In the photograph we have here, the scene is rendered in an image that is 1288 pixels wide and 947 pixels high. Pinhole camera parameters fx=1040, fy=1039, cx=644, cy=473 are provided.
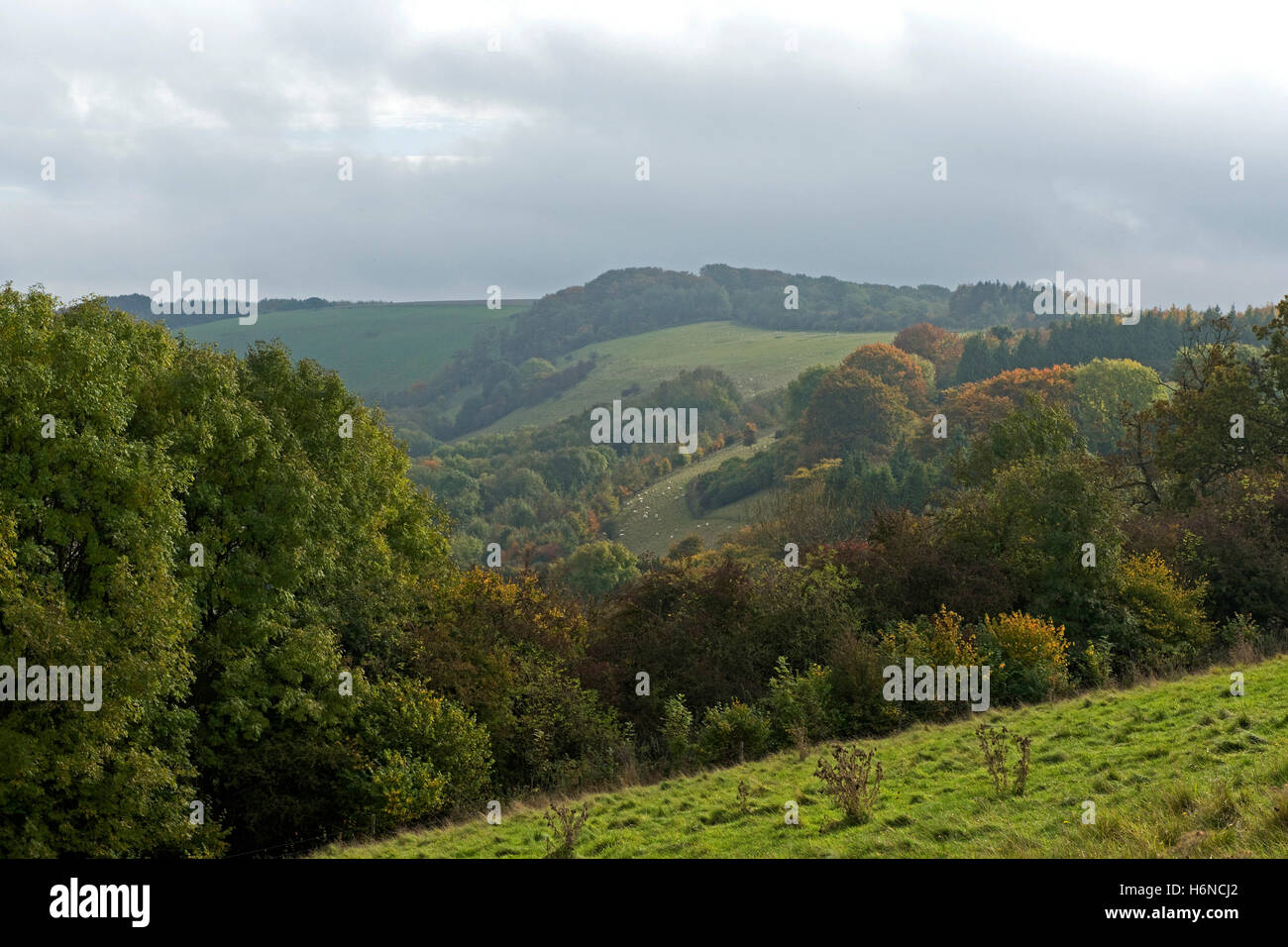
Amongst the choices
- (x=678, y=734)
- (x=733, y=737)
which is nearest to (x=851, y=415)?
(x=678, y=734)

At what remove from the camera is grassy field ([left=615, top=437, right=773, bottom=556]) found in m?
126

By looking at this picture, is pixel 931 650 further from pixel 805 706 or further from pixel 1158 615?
pixel 1158 615

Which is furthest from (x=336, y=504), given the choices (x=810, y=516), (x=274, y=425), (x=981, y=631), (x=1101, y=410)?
(x=1101, y=410)

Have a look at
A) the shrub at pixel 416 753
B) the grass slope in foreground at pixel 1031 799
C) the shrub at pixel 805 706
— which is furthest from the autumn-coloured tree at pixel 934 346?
the grass slope in foreground at pixel 1031 799

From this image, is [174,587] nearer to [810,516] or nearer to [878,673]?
[878,673]

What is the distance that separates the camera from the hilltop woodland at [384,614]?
74.9 ft

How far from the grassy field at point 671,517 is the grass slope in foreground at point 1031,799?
93.2m

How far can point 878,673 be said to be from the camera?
30297mm

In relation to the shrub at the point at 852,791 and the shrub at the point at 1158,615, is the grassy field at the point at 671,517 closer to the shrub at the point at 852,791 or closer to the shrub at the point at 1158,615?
the shrub at the point at 1158,615

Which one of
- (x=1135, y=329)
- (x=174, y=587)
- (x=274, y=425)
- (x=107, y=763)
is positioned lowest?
(x=107, y=763)

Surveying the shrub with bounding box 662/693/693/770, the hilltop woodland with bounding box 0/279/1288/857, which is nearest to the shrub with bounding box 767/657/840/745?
the hilltop woodland with bounding box 0/279/1288/857

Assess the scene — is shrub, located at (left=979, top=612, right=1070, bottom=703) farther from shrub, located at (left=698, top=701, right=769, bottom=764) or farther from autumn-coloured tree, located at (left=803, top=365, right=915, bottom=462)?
autumn-coloured tree, located at (left=803, top=365, right=915, bottom=462)

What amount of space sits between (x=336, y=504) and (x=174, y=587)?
8730 millimetres
